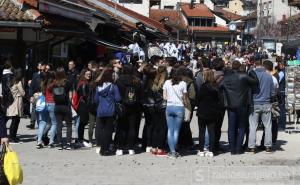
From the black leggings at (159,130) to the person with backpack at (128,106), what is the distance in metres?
0.41

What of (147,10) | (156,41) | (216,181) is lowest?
(216,181)

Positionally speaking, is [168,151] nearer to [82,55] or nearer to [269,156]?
[269,156]

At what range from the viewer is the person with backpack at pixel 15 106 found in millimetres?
14578

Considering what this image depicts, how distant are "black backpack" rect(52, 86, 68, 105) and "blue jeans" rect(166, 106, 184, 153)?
7.57 feet

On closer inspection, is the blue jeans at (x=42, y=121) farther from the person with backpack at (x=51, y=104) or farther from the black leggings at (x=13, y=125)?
the black leggings at (x=13, y=125)

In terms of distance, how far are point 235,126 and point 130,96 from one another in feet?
7.64

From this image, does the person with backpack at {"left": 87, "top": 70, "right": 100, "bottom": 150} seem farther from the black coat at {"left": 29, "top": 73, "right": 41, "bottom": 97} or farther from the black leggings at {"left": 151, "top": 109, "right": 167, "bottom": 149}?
the black coat at {"left": 29, "top": 73, "right": 41, "bottom": 97}

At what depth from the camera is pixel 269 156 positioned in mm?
13164

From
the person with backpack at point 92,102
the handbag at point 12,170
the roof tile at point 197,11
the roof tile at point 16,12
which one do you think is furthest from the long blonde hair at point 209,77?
the roof tile at point 197,11

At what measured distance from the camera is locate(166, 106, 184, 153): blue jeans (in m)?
12.8

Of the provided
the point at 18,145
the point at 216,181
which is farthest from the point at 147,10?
the point at 216,181

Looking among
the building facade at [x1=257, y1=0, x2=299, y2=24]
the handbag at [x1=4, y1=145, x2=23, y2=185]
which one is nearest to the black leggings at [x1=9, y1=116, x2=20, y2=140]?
the handbag at [x1=4, y1=145, x2=23, y2=185]

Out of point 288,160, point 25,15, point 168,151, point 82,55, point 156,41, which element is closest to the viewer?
point 288,160

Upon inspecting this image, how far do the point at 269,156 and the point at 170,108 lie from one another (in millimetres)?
2316
